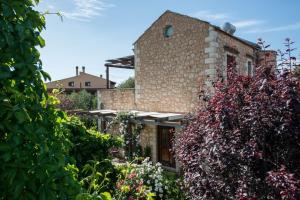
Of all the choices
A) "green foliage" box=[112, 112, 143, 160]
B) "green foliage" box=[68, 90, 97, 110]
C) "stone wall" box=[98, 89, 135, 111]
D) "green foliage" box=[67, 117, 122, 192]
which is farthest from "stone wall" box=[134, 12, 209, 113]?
"green foliage" box=[68, 90, 97, 110]

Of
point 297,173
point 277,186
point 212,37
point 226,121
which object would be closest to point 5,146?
point 277,186

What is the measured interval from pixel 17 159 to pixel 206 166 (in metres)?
4.28

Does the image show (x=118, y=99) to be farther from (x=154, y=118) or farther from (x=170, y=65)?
(x=154, y=118)

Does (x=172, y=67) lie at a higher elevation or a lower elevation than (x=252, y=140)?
higher

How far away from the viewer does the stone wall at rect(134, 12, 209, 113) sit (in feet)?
50.4

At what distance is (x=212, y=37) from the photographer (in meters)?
14.5

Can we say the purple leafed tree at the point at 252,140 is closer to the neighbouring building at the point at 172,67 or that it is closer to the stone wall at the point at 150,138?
the neighbouring building at the point at 172,67

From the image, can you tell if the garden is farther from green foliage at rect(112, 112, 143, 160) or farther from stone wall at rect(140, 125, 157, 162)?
green foliage at rect(112, 112, 143, 160)

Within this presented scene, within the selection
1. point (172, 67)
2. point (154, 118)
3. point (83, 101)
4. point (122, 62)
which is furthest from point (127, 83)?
point (154, 118)

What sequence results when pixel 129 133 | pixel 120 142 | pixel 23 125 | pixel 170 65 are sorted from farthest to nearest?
pixel 129 133 → pixel 170 65 → pixel 120 142 → pixel 23 125

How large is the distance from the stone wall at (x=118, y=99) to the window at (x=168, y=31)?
15.2 ft

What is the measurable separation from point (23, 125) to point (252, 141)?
3662 millimetres

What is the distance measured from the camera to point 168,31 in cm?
1680

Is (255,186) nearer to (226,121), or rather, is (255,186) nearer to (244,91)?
(226,121)
